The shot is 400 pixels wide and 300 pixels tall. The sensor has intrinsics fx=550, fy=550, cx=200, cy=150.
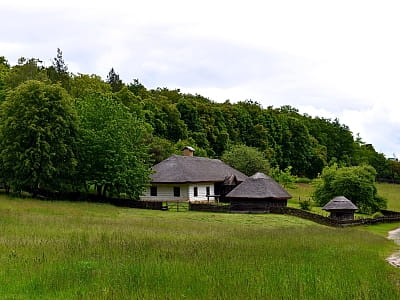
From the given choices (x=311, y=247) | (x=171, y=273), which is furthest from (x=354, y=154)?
(x=171, y=273)

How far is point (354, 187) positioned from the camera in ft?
189

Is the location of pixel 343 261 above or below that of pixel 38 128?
below

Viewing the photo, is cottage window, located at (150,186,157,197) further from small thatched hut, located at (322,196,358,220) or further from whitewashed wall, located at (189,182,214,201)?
small thatched hut, located at (322,196,358,220)

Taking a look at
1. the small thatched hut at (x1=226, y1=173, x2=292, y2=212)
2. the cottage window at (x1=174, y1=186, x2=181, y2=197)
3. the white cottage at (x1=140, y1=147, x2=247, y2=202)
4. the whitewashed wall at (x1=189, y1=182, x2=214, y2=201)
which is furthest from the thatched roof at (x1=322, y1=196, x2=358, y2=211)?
the cottage window at (x1=174, y1=186, x2=181, y2=197)

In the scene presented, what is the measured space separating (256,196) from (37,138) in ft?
65.9

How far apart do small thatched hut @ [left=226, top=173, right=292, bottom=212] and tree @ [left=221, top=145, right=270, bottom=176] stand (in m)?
22.2

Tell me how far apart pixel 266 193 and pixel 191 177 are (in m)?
9.58

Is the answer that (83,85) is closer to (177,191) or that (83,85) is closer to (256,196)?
(177,191)

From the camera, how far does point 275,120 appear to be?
122688 millimetres

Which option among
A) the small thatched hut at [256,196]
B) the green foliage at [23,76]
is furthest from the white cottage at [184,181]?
the green foliage at [23,76]

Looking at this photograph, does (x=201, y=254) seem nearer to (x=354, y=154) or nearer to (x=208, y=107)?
(x=208, y=107)

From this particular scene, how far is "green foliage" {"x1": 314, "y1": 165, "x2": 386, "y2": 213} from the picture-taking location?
57.5 m

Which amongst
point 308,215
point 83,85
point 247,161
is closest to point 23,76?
point 83,85

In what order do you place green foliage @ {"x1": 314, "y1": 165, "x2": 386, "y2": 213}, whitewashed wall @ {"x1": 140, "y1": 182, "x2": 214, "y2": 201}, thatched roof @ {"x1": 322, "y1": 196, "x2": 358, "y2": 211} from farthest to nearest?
whitewashed wall @ {"x1": 140, "y1": 182, "x2": 214, "y2": 201}
green foliage @ {"x1": 314, "y1": 165, "x2": 386, "y2": 213}
thatched roof @ {"x1": 322, "y1": 196, "x2": 358, "y2": 211}
